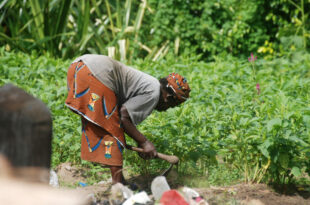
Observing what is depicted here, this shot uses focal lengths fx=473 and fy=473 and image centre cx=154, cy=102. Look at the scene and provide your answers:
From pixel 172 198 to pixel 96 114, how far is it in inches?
48.3

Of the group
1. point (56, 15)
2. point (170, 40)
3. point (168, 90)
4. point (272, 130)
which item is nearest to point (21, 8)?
point (56, 15)

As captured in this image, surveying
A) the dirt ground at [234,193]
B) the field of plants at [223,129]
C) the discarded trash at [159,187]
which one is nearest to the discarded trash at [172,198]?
the discarded trash at [159,187]

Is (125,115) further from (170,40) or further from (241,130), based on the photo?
(170,40)

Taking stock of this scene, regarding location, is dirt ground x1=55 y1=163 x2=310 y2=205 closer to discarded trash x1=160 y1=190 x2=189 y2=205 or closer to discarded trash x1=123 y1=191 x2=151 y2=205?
discarded trash x1=123 y1=191 x2=151 y2=205

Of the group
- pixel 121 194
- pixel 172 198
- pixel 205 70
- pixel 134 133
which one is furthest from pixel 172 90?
pixel 205 70

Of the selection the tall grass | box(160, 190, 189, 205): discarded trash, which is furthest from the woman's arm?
the tall grass

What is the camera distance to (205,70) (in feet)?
21.9

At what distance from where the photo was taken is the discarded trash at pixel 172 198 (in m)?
2.48

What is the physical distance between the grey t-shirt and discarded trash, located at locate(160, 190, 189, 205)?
1145 millimetres

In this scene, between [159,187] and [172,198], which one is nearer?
[172,198]

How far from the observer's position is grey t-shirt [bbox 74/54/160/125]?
3.55m

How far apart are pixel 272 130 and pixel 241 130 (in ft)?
1.21

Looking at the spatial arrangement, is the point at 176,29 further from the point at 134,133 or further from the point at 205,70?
the point at 134,133

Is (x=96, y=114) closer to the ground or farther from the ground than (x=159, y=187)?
farther from the ground
